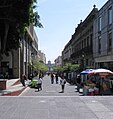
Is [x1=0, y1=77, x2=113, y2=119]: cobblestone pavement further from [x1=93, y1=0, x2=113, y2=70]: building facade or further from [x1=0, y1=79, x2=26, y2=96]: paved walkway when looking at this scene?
[x1=93, y1=0, x2=113, y2=70]: building facade

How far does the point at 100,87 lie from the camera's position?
25.5m

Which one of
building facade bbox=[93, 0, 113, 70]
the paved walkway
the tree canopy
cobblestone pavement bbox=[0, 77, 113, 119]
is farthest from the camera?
building facade bbox=[93, 0, 113, 70]

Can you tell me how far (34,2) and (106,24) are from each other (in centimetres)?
1741

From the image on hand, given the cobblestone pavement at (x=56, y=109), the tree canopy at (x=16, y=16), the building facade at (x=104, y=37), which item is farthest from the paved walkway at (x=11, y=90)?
the building facade at (x=104, y=37)

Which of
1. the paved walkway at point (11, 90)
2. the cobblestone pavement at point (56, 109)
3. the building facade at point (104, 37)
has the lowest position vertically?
the paved walkway at point (11, 90)

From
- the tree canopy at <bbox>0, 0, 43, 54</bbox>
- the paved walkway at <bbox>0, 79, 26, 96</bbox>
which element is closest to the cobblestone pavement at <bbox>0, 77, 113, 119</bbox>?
the paved walkway at <bbox>0, 79, 26, 96</bbox>

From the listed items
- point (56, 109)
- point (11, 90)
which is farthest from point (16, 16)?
point (56, 109)

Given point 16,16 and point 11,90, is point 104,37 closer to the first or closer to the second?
point 16,16

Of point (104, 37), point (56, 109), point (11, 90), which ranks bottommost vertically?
point (11, 90)

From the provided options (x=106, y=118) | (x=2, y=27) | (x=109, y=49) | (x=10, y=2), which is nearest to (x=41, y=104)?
(x=106, y=118)

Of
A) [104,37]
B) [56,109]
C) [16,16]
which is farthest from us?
[104,37]

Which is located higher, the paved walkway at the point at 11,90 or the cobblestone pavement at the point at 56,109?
the cobblestone pavement at the point at 56,109

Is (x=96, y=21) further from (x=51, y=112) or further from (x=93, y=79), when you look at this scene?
(x=51, y=112)

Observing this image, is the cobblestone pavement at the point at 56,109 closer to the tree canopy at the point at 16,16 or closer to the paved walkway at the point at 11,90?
the paved walkway at the point at 11,90
